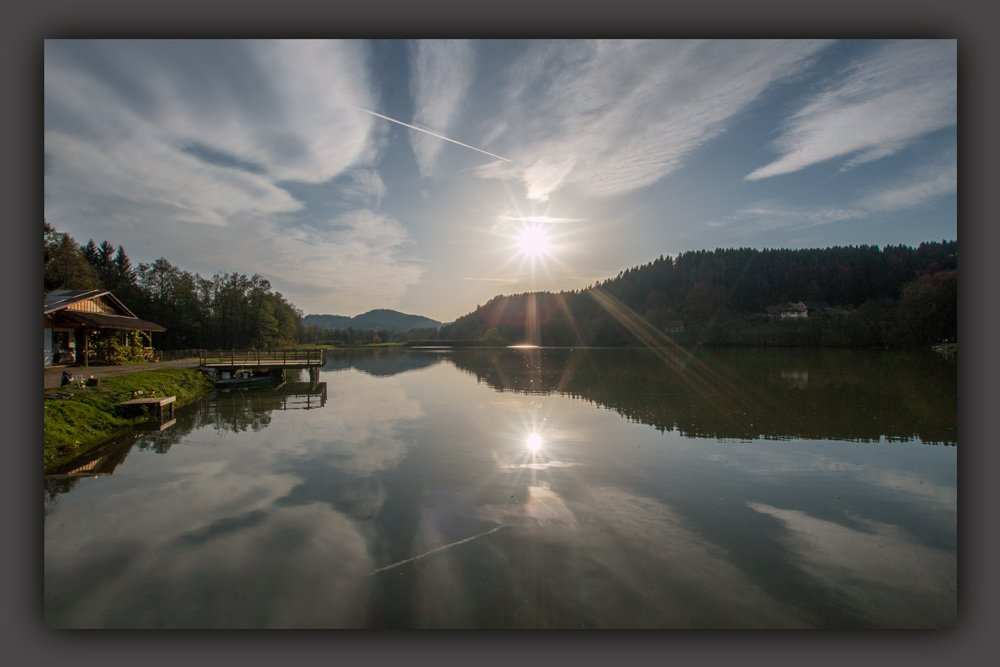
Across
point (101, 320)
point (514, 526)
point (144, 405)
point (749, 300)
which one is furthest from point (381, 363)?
point (749, 300)

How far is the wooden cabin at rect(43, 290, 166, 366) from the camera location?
23547mm

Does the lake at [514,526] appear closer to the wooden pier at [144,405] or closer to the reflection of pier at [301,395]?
the wooden pier at [144,405]

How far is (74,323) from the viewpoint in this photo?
80.7 ft

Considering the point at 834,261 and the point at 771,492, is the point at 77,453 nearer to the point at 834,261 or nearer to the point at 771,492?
the point at 771,492

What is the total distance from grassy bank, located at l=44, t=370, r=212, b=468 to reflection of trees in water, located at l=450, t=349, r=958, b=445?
49.3 feet

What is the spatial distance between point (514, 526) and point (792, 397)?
57.8 ft

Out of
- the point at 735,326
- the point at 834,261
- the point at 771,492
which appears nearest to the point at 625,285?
the point at 735,326

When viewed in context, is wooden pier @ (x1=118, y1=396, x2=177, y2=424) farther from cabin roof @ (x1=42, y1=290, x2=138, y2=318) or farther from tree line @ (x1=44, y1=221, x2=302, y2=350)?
tree line @ (x1=44, y1=221, x2=302, y2=350)

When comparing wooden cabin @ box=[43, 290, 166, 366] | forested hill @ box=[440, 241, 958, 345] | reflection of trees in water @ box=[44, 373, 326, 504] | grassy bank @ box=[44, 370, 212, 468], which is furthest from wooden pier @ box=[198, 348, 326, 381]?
forested hill @ box=[440, 241, 958, 345]

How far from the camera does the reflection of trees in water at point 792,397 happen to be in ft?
42.2

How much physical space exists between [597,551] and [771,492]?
4.07 meters

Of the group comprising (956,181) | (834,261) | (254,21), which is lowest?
(956,181)

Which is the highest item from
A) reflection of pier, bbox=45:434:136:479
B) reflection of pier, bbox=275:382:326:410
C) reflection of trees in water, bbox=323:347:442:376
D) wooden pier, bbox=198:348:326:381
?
wooden pier, bbox=198:348:326:381

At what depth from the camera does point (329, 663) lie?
377 cm
